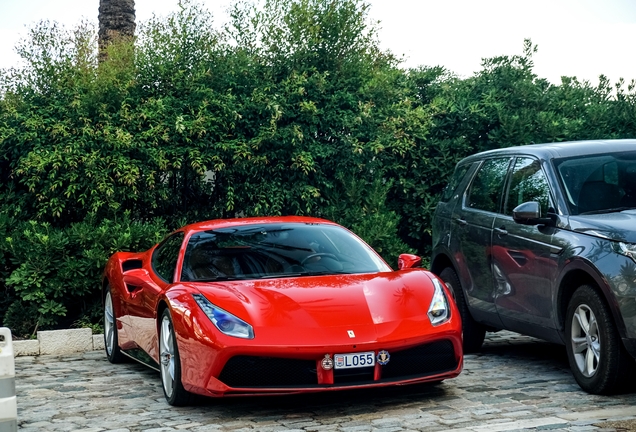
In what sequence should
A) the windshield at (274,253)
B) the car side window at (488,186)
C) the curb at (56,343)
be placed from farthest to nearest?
the curb at (56,343) → the car side window at (488,186) → the windshield at (274,253)

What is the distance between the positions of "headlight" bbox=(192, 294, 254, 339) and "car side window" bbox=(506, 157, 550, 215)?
2.78 meters

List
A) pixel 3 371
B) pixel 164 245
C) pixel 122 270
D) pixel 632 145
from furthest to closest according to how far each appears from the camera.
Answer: pixel 122 270, pixel 164 245, pixel 632 145, pixel 3 371

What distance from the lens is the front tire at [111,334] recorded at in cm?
1024

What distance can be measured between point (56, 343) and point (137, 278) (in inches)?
98.6

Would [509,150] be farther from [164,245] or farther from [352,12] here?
[352,12]

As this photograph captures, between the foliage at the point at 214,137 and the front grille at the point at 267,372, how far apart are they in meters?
5.50

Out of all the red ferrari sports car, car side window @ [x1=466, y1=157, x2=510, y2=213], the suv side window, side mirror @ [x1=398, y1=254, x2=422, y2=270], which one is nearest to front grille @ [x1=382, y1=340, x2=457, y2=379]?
the red ferrari sports car

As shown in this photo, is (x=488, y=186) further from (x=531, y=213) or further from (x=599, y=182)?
(x=531, y=213)

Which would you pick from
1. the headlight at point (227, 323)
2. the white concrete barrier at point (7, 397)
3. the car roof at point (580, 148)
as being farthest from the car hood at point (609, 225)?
the white concrete barrier at point (7, 397)

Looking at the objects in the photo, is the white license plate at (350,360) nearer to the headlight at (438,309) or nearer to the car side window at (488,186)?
the headlight at (438,309)

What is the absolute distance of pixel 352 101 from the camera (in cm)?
1405

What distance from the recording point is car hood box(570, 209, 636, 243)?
721cm

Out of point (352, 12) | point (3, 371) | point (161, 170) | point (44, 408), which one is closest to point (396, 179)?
point (352, 12)

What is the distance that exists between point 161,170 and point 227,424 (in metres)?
7.06
